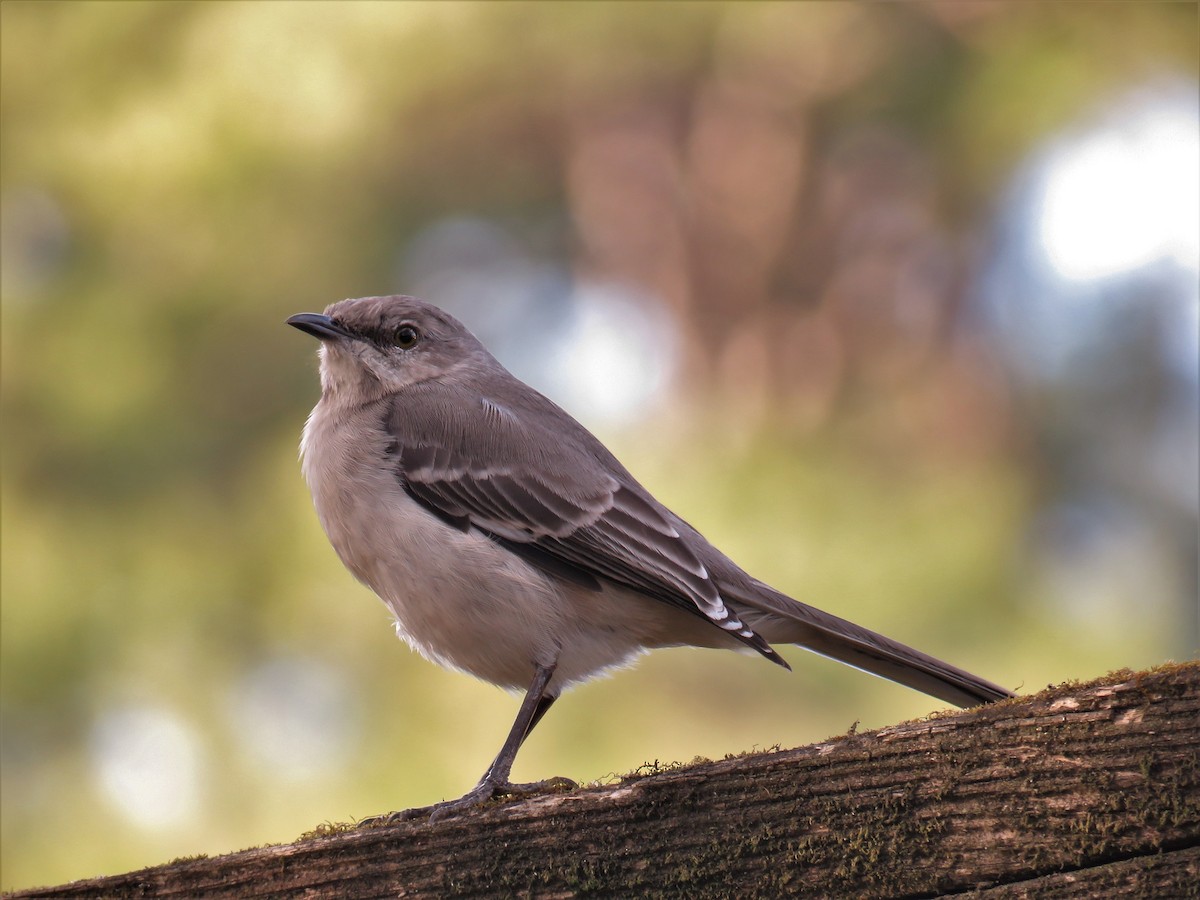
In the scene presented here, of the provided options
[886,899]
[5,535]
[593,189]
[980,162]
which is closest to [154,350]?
[5,535]

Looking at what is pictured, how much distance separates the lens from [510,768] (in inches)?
150

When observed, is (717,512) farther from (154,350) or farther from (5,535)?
(5,535)

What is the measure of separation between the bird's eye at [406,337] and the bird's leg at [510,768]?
5.73 ft

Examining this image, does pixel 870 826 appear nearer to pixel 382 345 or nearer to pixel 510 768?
pixel 510 768

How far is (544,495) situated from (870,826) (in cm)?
236

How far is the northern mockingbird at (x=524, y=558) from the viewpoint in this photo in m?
4.11

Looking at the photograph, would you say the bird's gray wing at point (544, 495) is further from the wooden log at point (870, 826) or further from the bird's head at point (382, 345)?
the wooden log at point (870, 826)

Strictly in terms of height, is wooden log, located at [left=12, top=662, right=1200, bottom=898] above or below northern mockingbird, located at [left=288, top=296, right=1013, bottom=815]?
below

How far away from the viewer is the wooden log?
2086mm

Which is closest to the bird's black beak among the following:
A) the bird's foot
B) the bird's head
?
the bird's head

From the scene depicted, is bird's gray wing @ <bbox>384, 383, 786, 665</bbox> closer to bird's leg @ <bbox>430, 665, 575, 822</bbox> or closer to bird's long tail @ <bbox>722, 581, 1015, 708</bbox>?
bird's long tail @ <bbox>722, 581, 1015, 708</bbox>

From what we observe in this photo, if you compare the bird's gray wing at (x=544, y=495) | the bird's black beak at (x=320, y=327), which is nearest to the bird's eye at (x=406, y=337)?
the bird's black beak at (x=320, y=327)

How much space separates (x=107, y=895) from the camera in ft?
9.07

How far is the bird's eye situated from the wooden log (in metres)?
3.03
